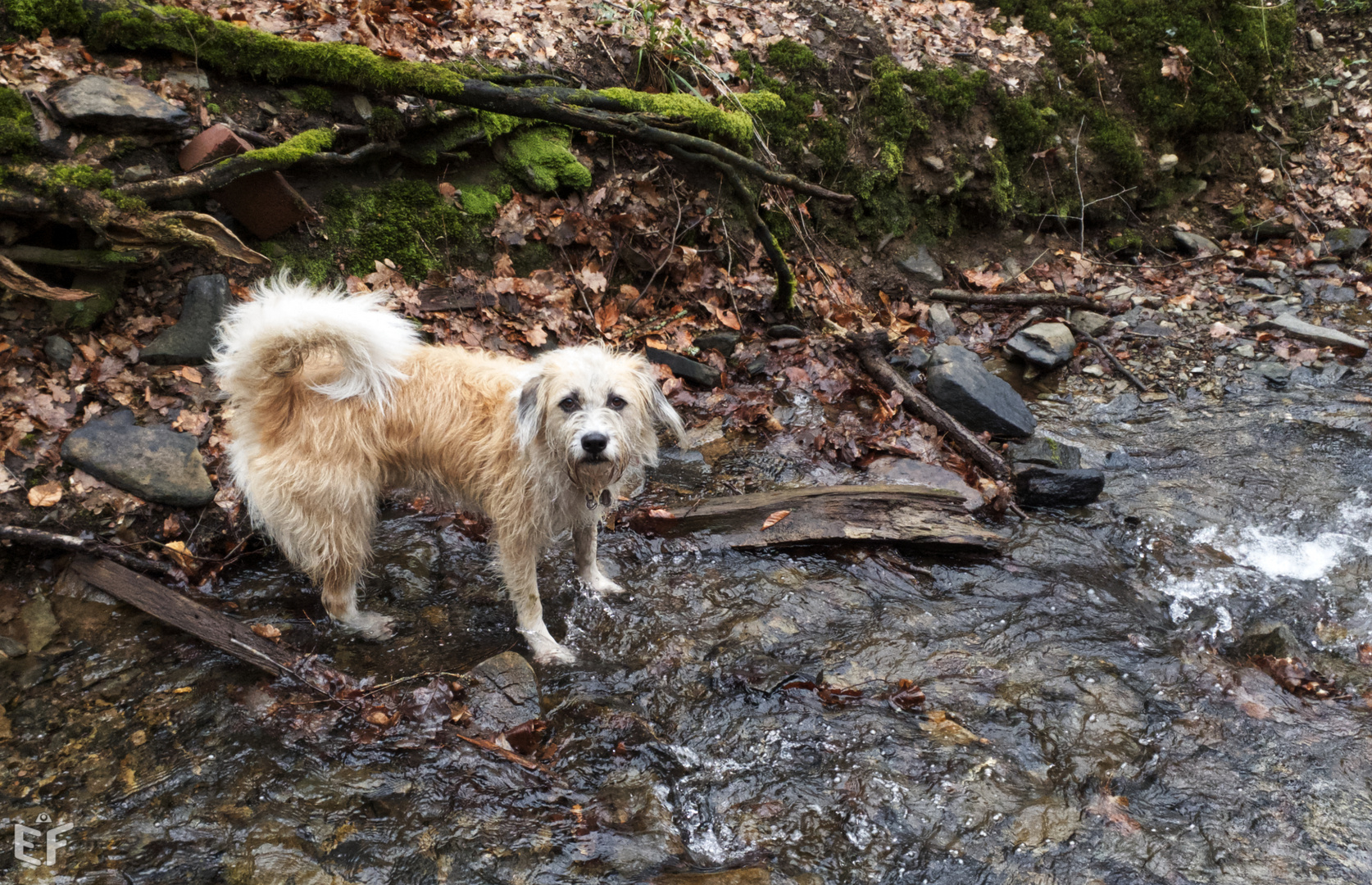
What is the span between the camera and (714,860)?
11.3ft

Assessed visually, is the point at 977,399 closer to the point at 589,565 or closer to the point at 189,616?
the point at 589,565

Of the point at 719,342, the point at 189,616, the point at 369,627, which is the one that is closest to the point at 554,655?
the point at 369,627

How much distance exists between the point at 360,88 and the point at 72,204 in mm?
2415

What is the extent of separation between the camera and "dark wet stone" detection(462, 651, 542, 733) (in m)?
4.07

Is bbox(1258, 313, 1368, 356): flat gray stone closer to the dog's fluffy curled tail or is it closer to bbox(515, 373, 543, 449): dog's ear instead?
bbox(515, 373, 543, 449): dog's ear

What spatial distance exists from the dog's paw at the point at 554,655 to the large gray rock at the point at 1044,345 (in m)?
5.88

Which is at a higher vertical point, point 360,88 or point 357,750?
point 360,88

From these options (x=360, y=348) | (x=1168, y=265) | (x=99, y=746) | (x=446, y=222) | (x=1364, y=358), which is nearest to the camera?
(x=99, y=746)

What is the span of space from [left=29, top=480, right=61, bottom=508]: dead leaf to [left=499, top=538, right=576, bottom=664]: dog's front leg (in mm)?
2758

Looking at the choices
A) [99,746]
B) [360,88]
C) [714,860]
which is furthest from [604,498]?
[360,88]

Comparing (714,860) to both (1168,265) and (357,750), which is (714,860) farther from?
(1168,265)

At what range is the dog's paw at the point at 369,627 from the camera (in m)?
4.74

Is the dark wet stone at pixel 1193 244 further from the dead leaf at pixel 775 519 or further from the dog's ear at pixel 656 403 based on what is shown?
the dog's ear at pixel 656 403

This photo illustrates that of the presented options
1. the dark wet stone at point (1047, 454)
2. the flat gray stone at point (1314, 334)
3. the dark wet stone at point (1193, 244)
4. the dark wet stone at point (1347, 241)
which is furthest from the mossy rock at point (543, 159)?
the dark wet stone at point (1347, 241)
